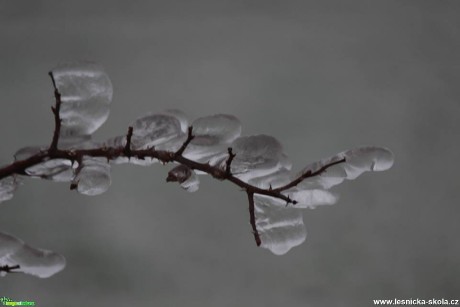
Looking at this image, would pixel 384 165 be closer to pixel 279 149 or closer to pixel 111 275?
pixel 279 149

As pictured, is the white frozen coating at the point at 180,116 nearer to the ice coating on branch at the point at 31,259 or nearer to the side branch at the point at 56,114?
the side branch at the point at 56,114

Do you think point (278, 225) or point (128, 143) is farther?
point (278, 225)

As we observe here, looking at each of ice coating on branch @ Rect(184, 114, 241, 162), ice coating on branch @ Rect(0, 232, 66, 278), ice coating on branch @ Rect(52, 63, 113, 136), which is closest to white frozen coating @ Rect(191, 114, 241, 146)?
ice coating on branch @ Rect(184, 114, 241, 162)

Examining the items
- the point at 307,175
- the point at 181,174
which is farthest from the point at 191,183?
the point at 307,175

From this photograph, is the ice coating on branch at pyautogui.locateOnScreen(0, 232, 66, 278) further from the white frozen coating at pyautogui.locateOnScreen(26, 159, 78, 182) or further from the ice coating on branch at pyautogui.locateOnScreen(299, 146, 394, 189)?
the ice coating on branch at pyautogui.locateOnScreen(299, 146, 394, 189)

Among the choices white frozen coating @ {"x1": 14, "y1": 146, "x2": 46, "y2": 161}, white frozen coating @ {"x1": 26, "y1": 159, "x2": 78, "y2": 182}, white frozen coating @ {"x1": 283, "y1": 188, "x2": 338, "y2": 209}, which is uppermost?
white frozen coating @ {"x1": 14, "y1": 146, "x2": 46, "y2": 161}

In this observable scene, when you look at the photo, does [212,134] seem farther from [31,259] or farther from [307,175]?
[31,259]
